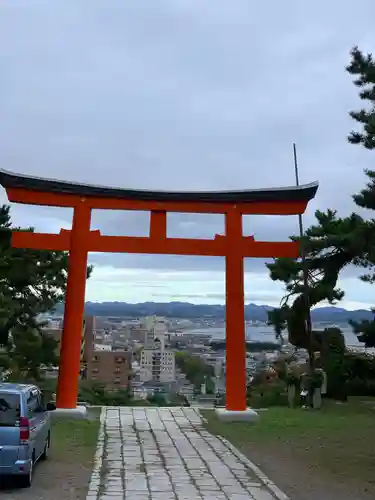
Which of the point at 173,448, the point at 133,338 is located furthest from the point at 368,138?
the point at 133,338

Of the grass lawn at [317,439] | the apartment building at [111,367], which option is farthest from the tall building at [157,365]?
the grass lawn at [317,439]

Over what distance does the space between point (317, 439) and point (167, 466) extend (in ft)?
12.3

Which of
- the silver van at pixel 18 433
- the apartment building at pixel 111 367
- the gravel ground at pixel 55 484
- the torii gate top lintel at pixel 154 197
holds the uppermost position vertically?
the torii gate top lintel at pixel 154 197

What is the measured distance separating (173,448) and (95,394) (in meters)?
10.6

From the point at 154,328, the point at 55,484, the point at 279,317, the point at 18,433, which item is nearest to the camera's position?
the point at 18,433

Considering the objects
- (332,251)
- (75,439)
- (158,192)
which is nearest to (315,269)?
(332,251)

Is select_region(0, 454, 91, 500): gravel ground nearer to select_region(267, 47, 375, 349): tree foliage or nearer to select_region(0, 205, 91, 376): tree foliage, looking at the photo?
select_region(267, 47, 375, 349): tree foliage

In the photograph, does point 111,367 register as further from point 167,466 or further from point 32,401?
point 32,401

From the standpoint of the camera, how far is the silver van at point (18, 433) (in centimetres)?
633

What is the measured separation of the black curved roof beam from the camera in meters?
12.6

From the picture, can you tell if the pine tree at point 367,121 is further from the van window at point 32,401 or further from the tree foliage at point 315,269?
the van window at point 32,401

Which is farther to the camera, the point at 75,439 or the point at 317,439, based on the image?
the point at 317,439

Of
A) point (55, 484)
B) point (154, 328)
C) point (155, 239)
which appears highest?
point (154, 328)

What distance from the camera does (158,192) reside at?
12922 mm
